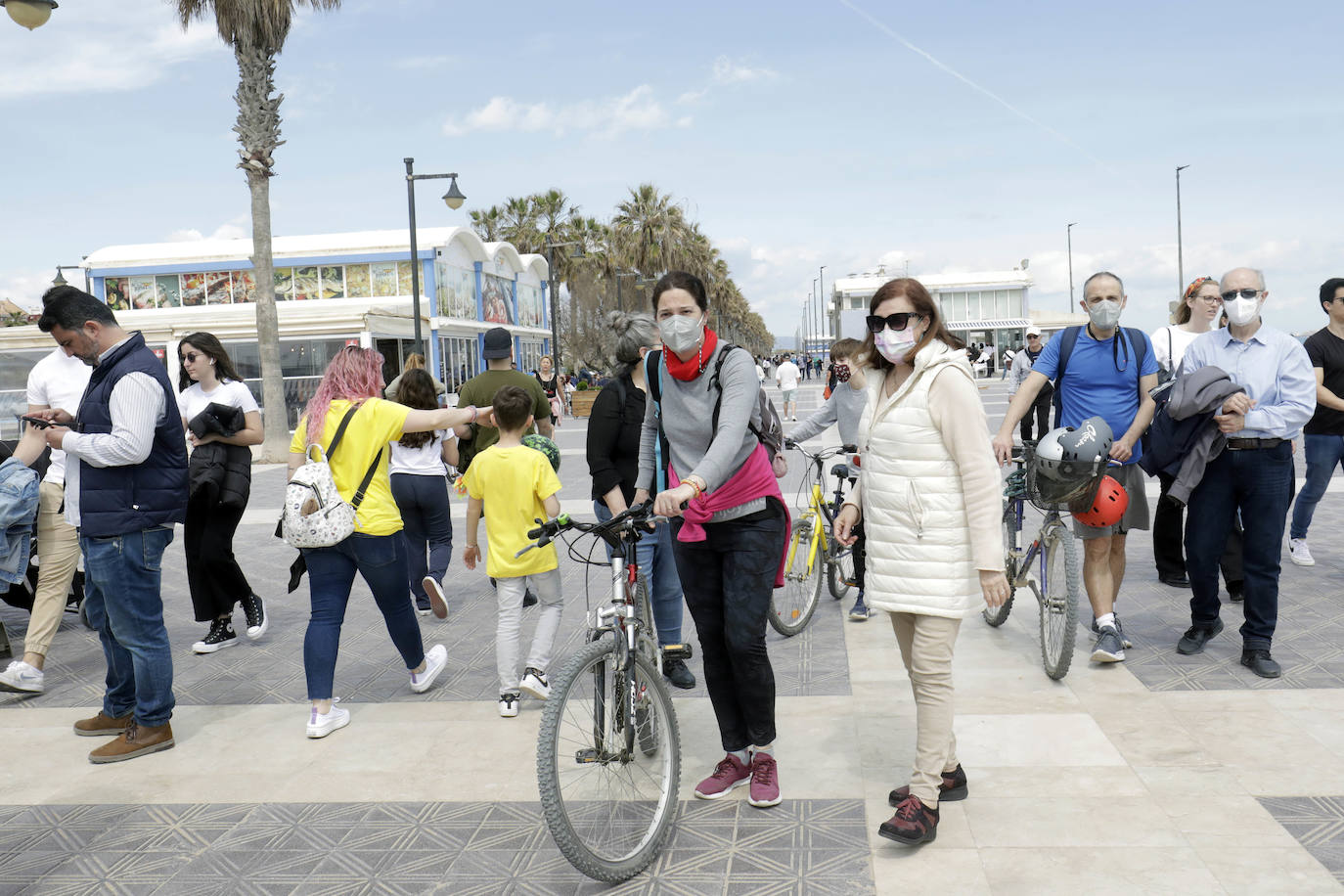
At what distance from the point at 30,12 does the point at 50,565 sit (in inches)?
115

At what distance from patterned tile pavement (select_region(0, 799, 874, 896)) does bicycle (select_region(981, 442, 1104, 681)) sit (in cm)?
165

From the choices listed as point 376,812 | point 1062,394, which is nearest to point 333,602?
point 376,812

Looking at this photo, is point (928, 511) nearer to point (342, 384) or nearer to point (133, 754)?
point (342, 384)

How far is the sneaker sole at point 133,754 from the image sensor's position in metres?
4.36

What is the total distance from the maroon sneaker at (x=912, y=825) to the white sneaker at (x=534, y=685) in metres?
1.93

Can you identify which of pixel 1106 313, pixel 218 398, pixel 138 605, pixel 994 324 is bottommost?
pixel 138 605

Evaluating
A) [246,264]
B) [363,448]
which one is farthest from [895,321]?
[246,264]

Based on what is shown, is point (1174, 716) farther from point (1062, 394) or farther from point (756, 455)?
point (756, 455)

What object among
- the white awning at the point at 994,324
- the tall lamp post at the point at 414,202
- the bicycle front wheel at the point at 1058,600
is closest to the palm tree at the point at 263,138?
the tall lamp post at the point at 414,202

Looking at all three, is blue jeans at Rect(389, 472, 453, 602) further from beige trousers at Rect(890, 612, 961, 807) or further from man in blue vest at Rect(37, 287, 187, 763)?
beige trousers at Rect(890, 612, 961, 807)

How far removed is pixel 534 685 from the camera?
4.81 metres

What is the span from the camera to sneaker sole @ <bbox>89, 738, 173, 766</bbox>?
4363 mm

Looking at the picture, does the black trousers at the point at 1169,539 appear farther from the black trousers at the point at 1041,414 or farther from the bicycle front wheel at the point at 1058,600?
the black trousers at the point at 1041,414

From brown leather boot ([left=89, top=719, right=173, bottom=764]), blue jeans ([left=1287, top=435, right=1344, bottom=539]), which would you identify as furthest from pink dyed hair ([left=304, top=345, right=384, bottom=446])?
blue jeans ([left=1287, top=435, right=1344, bottom=539])
